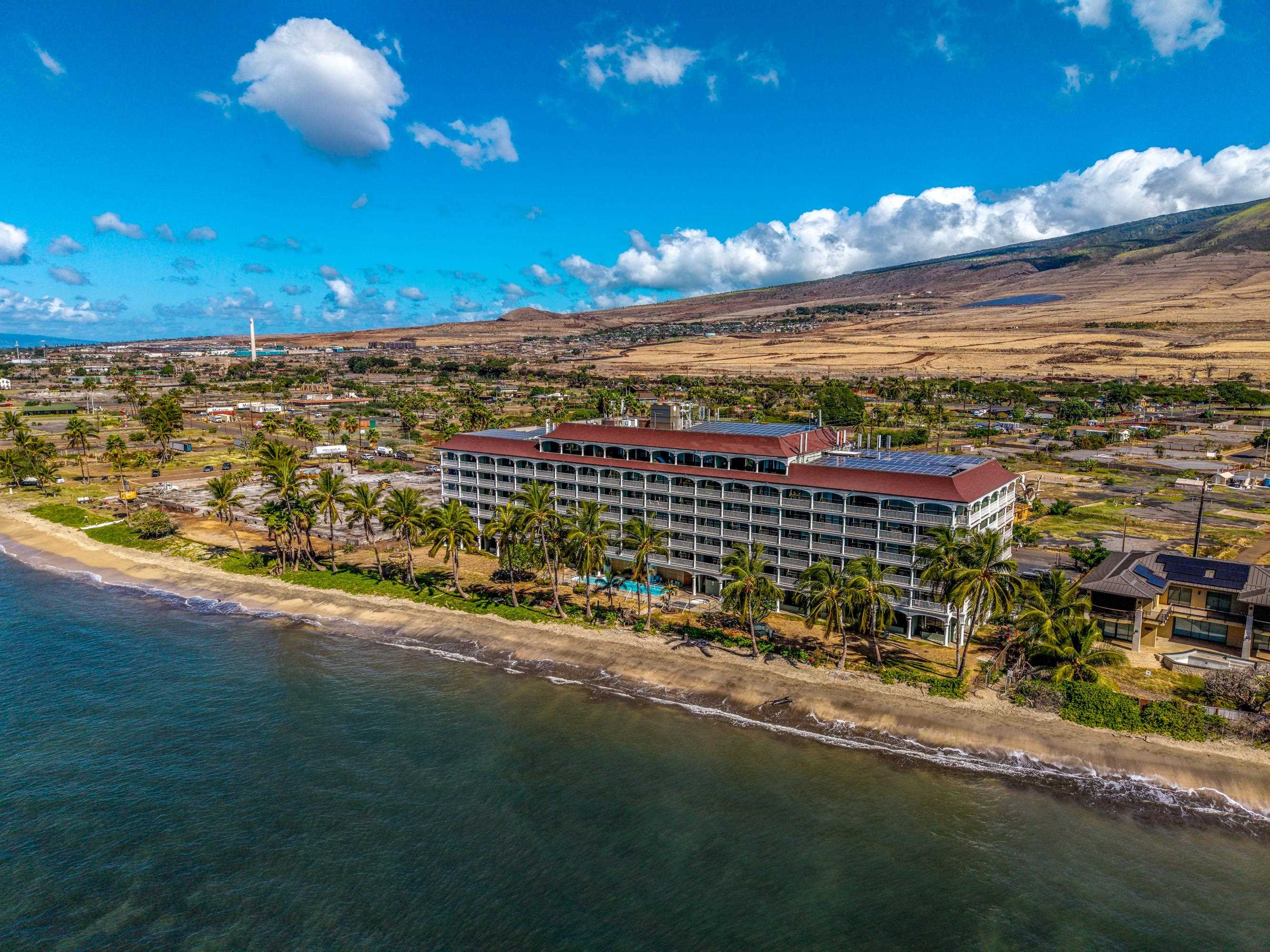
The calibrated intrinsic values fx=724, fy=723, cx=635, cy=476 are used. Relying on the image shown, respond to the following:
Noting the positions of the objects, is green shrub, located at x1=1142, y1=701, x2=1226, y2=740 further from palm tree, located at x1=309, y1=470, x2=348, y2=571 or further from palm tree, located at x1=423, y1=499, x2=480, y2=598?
palm tree, located at x1=309, y1=470, x2=348, y2=571

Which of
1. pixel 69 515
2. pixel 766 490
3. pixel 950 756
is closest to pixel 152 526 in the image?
pixel 69 515

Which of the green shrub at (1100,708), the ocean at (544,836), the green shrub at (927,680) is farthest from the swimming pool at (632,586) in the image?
the green shrub at (1100,708)

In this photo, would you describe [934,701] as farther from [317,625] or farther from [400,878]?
[317,625]

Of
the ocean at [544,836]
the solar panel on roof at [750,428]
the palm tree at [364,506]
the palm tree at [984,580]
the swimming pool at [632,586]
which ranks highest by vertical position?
the solar panel on roof at [750,428]

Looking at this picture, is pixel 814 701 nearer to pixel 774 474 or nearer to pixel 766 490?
pixel 766 490

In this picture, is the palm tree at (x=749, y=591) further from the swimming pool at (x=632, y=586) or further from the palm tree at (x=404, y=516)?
the palm tree at (x=404, y=516)
